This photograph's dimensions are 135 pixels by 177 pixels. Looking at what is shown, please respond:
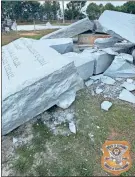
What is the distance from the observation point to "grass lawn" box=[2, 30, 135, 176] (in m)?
2.75

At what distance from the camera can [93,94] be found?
13.4 feet

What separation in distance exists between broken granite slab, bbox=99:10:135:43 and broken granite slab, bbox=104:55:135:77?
2.03ft

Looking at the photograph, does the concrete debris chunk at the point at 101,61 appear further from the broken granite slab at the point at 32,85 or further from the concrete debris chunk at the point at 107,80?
the broken granite slab at the point at 32,85

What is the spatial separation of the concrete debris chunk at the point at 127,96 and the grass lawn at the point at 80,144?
5.0 inches

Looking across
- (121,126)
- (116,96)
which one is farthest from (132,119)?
(116,96)

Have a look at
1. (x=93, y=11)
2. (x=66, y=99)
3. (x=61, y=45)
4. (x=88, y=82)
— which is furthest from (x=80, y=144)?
(x=93, y=11)

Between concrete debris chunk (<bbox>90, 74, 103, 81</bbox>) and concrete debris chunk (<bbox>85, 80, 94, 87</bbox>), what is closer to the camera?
concrete debris chunk (<bbox>85, 80, 94, 87</bbox>)

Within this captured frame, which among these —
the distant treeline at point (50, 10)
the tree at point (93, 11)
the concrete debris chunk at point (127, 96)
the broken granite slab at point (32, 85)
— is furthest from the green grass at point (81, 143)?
the tree at point (93, 11)

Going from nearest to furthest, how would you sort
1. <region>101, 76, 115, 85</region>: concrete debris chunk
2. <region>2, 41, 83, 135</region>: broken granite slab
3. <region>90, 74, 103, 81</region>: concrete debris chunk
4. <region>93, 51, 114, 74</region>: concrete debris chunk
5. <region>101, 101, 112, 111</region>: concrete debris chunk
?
<region>2, 41, 83, 135</region>: broken granite slab
<region>101, 101, 112, 111</region>: concrete debris chunk
<region>101, 76, 115, 85</region>: concrete debris chunk
<region>90, 74, 103, 81</region>: concrete debris chunk
<region>93, 51, 114, 74</region>: concrete debris chunk

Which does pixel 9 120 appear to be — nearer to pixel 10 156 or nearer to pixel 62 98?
pixel 10 156

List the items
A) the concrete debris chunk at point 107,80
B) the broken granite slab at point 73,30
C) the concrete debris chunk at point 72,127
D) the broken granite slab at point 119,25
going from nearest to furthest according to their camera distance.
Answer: the concrete debris chunk at point 72,127
the concrete debris chunk at point 107,80
the broken granite slab at point 119,25
the broken granite slab at point 73,30

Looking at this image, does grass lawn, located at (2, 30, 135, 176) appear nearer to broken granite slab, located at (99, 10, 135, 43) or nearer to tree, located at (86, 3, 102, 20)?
broken granite slab, located at (99, 10, 135, 43)

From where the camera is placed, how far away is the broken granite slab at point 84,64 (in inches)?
165

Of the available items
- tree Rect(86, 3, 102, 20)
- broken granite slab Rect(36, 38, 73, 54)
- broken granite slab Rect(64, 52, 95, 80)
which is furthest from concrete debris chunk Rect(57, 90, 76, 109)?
tree Rect(86, 3, 102, 20)
